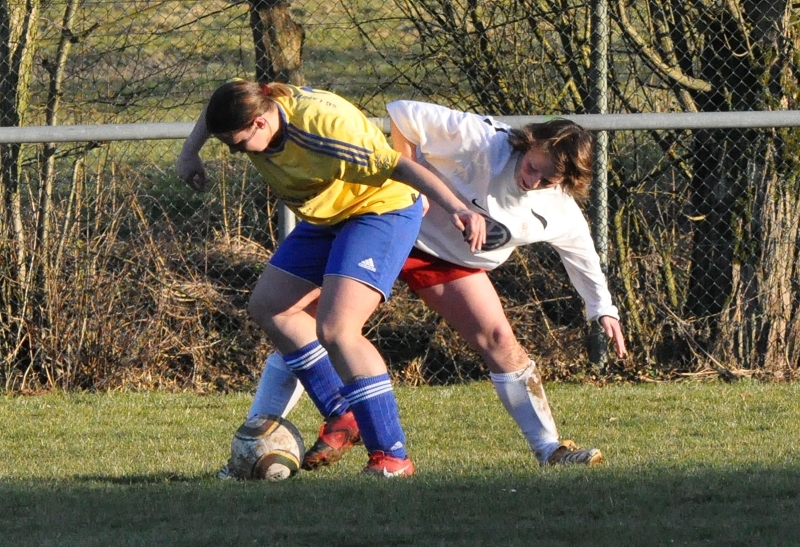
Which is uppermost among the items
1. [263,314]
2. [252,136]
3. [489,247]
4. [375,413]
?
[252,136]

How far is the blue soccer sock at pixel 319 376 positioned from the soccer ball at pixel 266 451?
0.20 m

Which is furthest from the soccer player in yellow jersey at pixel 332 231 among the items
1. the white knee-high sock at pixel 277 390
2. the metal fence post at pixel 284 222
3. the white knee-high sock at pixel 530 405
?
the metal fence post at pixel 284 222

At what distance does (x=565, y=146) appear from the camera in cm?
Answer: 504

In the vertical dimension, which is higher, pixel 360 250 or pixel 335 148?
pixel 335 148

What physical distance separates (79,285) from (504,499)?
4.41 meters

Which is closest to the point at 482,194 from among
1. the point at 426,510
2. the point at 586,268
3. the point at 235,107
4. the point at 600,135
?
the point at 586,268

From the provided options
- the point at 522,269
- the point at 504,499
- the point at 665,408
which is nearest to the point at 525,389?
the point at 504,499

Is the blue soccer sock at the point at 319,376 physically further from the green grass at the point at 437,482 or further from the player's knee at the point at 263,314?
the green grass at the point at 437,482

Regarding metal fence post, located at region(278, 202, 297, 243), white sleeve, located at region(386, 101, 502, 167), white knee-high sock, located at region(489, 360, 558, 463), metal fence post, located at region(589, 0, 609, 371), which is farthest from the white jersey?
metal fence post, located at region(589, 0, 609, 371)

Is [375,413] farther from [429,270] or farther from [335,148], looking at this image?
[335,148]

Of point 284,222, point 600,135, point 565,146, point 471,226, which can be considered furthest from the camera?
point 600,135

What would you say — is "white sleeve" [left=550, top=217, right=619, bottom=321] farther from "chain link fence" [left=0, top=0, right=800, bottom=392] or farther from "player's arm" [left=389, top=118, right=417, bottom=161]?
"chain link fence" [left=0, top=0, right=800, bottom=392]

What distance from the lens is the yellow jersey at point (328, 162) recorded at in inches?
185

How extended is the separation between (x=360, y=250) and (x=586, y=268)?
44.7 inches
